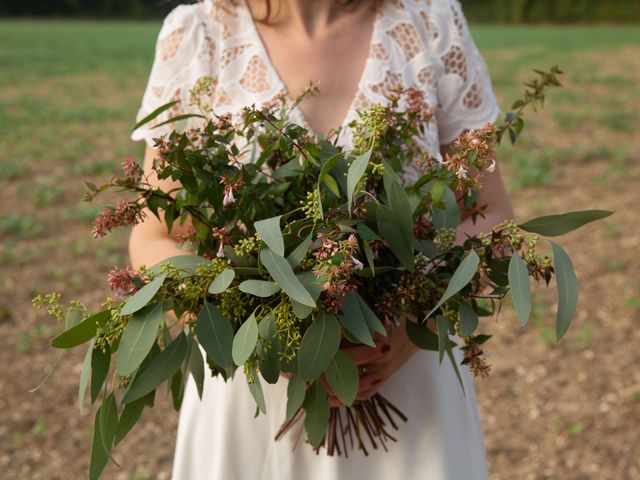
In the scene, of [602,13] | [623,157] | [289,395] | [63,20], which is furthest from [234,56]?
[63,20]

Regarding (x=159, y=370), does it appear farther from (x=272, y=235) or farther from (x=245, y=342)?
(x=272, y=235)

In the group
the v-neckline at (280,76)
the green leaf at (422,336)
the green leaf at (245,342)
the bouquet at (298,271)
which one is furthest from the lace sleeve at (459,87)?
the green leaf at (245,342)

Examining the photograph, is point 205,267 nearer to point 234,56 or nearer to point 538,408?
point 234,56

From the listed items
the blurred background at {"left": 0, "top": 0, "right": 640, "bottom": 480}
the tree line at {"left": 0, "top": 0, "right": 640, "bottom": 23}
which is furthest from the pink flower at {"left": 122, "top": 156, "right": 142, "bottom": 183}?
the tree line at {"left": 0, "top": 0, "right": 640, "bottom": 23}

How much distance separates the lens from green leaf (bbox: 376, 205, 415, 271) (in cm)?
127

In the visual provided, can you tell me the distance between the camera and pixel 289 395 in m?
1.31

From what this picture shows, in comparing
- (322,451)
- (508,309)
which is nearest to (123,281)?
(322,451)

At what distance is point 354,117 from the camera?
6.20 feet

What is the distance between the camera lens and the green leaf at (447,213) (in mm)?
1433

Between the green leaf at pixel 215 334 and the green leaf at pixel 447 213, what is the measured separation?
47cm

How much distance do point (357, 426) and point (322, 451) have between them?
176mm

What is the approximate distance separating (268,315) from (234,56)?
3.38 feet

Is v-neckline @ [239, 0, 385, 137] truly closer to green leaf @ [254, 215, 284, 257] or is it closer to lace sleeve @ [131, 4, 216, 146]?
lace sleeve @ [131, 4, 216, 146]

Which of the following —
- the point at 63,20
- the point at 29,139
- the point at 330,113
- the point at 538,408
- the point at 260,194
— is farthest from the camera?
the point at 63,20
